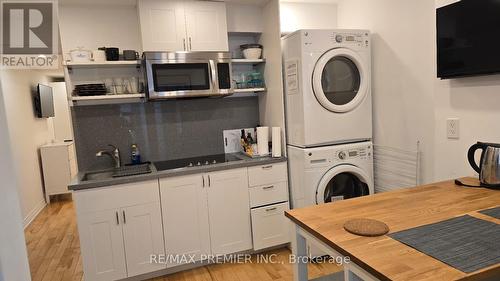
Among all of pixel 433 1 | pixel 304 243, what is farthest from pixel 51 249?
pixel 433 1

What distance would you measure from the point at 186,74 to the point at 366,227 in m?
1.90

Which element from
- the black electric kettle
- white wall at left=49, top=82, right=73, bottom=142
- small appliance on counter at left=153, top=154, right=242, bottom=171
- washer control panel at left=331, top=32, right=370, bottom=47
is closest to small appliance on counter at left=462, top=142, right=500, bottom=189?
the black electric kettle

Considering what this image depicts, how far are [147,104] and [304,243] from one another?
2023mm

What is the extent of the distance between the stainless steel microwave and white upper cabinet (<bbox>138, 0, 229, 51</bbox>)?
120mm

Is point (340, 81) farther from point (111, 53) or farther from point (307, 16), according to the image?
point (111, 53)

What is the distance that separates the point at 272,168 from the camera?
276 cm

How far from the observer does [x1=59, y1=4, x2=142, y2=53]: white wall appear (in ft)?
8.48

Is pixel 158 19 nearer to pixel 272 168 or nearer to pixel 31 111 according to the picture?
pixel 272 168

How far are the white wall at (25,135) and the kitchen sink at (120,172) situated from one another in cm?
184

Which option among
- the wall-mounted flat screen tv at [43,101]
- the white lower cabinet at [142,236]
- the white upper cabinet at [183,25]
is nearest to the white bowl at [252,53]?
the white upper cabinet at [183,25]

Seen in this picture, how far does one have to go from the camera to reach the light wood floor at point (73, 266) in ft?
8.29

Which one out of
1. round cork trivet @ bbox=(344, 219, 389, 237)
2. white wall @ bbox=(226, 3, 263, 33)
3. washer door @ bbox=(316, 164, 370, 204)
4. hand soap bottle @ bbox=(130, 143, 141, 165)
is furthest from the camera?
white wall @ bbox=(226, 3, 263, 33)

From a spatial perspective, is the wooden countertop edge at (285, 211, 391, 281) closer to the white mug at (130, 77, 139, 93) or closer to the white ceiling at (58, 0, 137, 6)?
the white mug at (130, 77, 139, 93)

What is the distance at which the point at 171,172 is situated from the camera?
8.00ft
